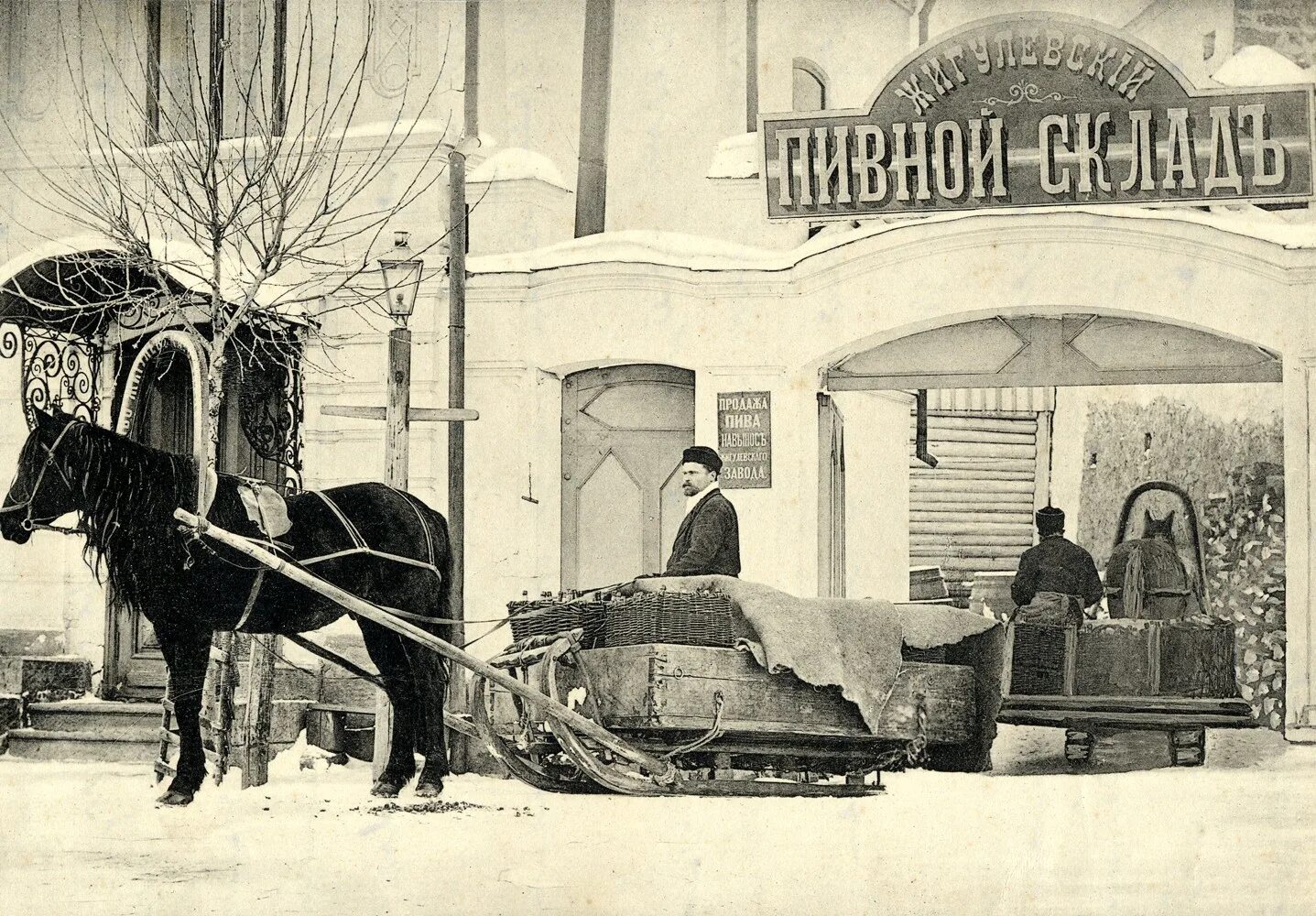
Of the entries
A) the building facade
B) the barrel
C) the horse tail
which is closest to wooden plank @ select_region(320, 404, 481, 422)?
the building facade

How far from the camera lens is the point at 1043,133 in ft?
24.5

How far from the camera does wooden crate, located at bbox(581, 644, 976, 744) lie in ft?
20.5

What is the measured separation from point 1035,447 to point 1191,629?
591cm

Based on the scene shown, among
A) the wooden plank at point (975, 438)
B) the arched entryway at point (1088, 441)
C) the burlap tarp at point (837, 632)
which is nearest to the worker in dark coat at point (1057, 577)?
the arched entryway at point (1088, 441)

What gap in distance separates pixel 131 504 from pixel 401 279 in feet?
5.74

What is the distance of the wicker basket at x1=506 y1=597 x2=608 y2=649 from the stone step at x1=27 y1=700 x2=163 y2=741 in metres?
2.31

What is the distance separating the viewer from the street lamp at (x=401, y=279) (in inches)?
303

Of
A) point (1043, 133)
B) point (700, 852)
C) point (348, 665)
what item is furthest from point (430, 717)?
point (1043, 133)

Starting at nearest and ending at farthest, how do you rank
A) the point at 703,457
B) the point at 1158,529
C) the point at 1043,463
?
the point at 703,457, the point at 1158,529, the point at 1043,463

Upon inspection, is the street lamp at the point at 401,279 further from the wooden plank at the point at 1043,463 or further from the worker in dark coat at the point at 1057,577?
the wooden plank at the point at 1043,463

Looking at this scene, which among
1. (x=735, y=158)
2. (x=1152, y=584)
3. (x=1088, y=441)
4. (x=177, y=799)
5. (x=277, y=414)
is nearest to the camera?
(x=177, y=799)

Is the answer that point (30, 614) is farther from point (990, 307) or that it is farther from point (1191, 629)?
point (1191, 629)

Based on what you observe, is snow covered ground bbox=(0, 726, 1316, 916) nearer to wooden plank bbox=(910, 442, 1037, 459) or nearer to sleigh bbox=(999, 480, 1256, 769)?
sleigh bbox=(999, 480, 1256, 769)

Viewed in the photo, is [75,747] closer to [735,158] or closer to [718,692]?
Answer: [718,692]
